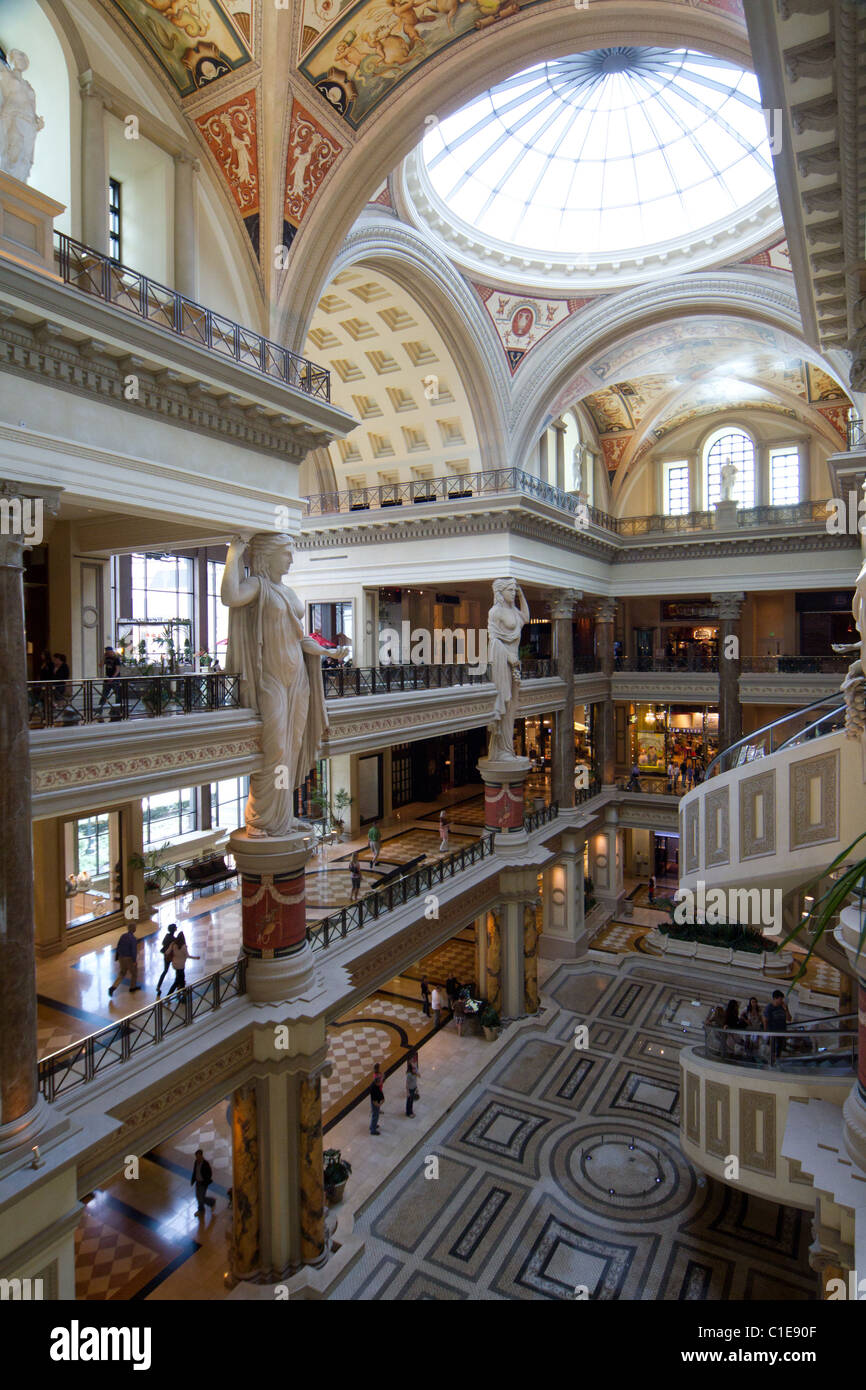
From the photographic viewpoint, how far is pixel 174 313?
745 centimetres

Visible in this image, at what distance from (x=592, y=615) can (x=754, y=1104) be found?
18.0 m

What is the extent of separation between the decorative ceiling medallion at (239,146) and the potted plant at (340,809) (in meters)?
11.6

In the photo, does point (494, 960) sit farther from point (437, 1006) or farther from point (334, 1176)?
point (334, 1176)

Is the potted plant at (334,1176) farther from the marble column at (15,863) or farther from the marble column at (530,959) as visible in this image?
the marble column at (530,959)

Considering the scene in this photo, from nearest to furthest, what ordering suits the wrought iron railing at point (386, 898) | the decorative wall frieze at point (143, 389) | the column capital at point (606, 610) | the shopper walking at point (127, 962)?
1. the decorative wall frieze at point (143, 389)
2. the shopper walking at point (127, 962)
3. the wrought iron railing at point (386, 898)
4. the column capital at point (606, 610)

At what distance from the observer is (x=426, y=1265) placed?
28.3 ft

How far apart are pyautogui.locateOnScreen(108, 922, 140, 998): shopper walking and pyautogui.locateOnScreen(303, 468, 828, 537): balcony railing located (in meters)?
7.80

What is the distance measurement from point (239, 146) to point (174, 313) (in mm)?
2473

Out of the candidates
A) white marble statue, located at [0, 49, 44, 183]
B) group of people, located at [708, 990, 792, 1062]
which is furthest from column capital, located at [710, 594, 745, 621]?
white marble statue, located at [0, 49, 44, 183]

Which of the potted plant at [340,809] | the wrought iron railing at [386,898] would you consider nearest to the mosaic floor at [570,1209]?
the wrought iron railing at [386,898]

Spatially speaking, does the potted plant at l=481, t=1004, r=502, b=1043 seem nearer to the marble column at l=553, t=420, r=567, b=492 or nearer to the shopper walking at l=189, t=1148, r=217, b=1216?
the shopper walking at l=189, t=1148, r=217, b=1216

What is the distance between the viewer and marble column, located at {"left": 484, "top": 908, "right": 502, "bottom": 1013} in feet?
47.1

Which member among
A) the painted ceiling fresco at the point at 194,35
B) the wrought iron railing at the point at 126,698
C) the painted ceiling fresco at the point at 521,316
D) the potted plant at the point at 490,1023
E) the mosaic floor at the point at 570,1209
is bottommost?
the mosaic floor at the point at 570,1209

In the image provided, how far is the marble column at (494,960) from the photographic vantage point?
1436cm
